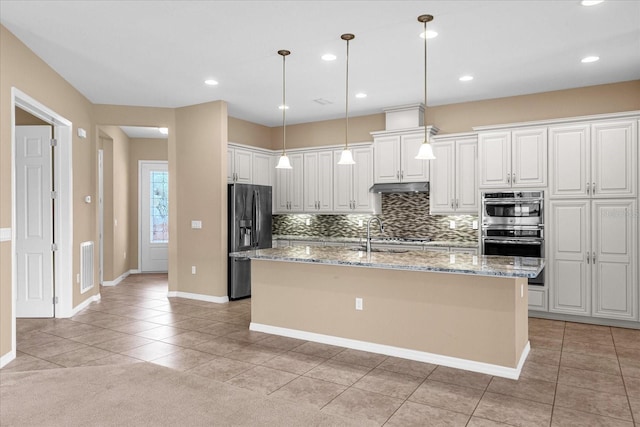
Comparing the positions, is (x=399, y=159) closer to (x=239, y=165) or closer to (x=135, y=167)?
(x=239, y=165)

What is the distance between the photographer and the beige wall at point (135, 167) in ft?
30.2

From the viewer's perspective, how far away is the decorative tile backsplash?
643 centimetres

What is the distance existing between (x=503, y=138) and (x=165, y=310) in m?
4.96

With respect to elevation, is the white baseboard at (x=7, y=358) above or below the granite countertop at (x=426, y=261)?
below

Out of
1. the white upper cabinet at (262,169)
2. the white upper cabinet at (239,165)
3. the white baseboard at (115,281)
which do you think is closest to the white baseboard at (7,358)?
the white upper cabinet at (239,165)

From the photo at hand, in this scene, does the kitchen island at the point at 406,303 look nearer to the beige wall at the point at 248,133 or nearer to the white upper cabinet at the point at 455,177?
the white upper cabinet at the point at 455,177

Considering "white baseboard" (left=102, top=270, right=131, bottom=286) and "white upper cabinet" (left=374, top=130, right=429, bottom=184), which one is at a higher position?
"white upper cabinet" (left=374, top=130, right=429, bottom=184)

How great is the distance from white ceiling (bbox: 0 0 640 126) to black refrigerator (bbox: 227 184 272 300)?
57.1 inches

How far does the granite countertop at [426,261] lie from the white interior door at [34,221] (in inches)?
109

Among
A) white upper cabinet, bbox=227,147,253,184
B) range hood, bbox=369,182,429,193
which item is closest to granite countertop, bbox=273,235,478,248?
range hood, bbox=369,182,429,193

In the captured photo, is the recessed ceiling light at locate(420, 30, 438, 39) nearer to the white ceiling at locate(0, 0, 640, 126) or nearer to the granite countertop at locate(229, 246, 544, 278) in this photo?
the white ceiling at locate(0, 0, 640, 126)

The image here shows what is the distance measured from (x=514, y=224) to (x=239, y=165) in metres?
4.08

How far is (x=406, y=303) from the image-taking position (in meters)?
3.96

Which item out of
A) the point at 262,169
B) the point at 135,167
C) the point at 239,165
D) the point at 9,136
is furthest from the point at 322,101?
the point at 135,167
